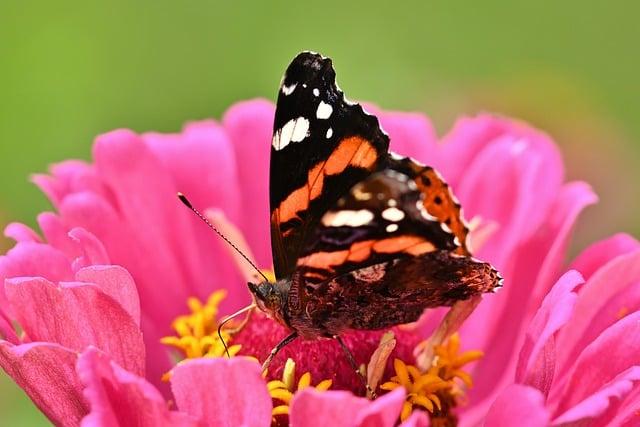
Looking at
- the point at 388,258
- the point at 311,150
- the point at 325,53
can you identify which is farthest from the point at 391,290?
the point at 325,53

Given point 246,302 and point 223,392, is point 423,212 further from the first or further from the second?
point 246,302

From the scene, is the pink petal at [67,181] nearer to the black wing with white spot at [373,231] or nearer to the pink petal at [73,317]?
the pink petal at [73,317]

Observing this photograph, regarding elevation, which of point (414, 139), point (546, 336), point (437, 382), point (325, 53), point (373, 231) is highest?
point (325, 53)

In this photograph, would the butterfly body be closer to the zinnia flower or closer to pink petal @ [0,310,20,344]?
the zinnia flower

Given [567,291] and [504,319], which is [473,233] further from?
[567,291]

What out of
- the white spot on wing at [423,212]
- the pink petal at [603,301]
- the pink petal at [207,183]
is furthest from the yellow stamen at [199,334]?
the pink petal at [603,301]

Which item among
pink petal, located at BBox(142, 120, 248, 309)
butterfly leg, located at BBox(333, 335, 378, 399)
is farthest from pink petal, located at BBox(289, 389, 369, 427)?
pink petal, located at BBox(142, 120, 248, 309)

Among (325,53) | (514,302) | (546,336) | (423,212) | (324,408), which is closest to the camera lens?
(324,408)
